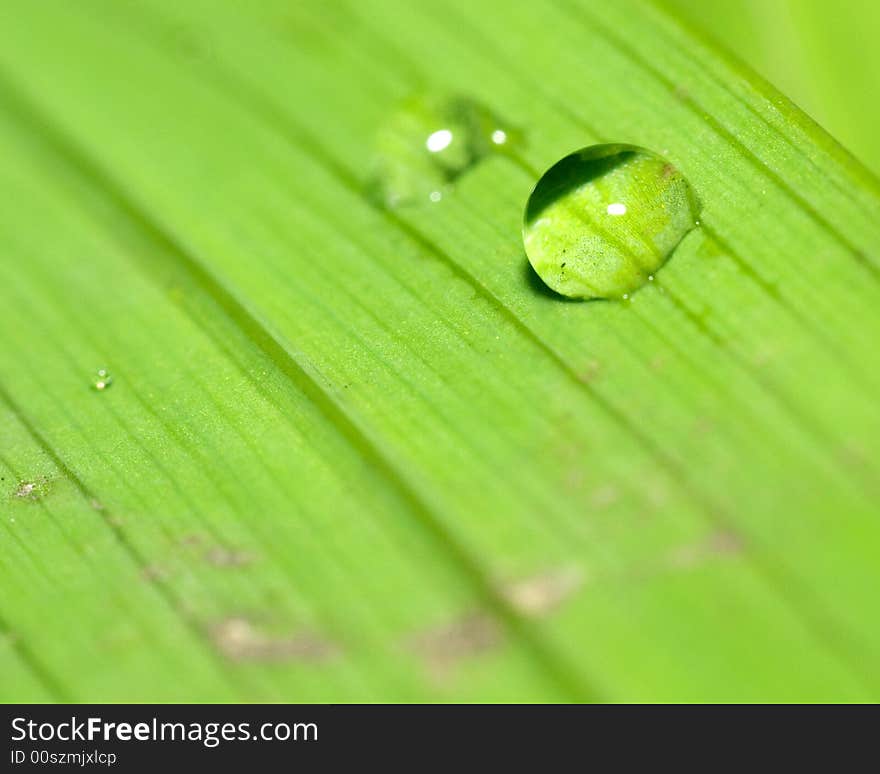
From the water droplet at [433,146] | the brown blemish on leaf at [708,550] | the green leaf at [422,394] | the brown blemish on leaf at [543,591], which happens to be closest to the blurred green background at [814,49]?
the green leaf at [422,394]

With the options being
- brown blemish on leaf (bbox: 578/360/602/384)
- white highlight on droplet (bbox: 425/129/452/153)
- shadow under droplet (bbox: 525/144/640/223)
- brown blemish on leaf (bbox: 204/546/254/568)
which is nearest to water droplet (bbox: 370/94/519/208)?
white highlight on droplet (bbox: 425/129/452/153)

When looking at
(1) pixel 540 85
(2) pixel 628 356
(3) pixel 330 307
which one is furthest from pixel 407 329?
(1) pixel 540 85

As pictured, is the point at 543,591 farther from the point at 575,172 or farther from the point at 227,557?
the point at 575,172

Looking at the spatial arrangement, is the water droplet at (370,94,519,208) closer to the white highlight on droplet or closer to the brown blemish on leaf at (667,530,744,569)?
the white highlight on droplet

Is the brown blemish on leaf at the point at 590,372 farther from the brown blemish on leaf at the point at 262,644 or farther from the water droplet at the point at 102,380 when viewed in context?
the water droplet at the point at 102,380

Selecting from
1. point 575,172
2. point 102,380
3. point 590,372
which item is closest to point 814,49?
point 575,172

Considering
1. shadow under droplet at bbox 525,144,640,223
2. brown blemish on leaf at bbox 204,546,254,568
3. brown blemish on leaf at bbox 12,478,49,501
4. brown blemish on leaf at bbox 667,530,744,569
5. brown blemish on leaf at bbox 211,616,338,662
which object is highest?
brown blemish on leaf at bbox 12,478,49,501
